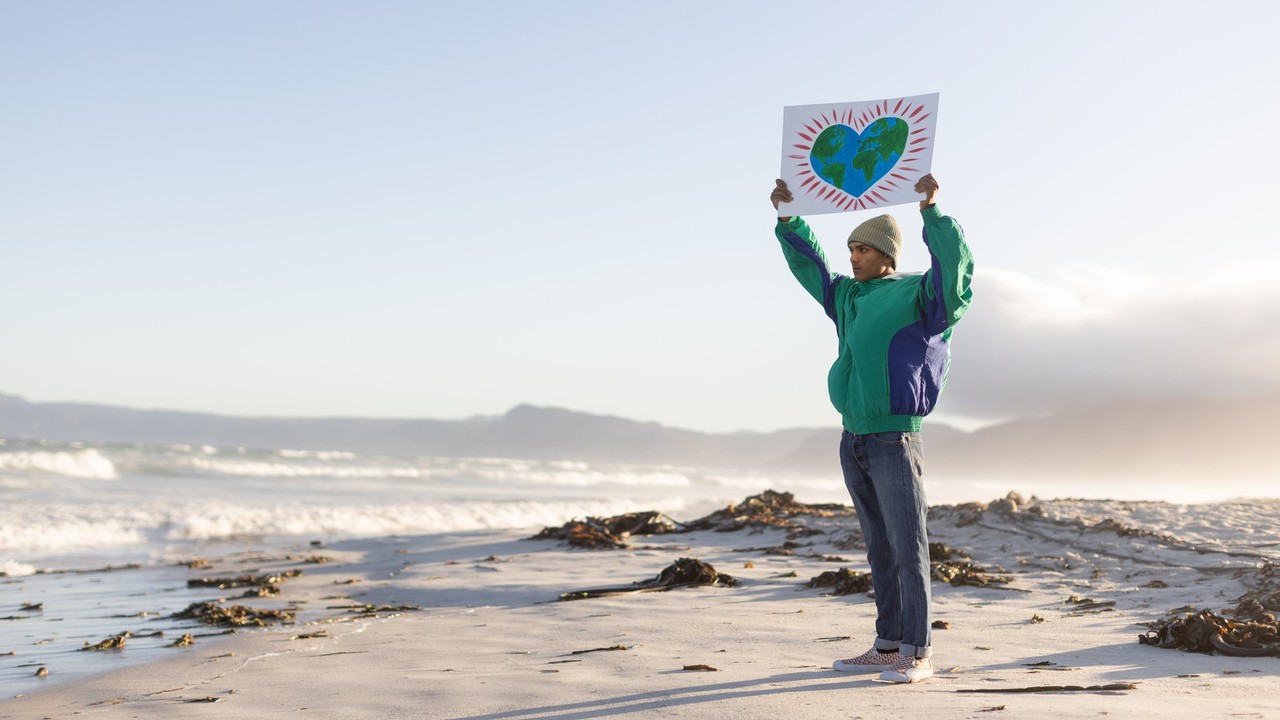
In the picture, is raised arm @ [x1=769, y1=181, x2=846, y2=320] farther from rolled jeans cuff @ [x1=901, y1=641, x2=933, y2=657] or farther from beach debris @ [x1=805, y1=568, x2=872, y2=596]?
beach debris @ [x1=805, y1=568, x2=872, y2=596]

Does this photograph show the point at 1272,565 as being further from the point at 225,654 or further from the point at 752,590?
the point at 225,654

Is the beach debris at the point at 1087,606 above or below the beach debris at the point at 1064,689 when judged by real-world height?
above

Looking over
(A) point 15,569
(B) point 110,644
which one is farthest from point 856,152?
(A) point 15,569

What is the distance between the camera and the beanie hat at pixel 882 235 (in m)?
3.52

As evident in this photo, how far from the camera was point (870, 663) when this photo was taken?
11.4 feet

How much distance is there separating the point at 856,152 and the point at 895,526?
145 centimetres

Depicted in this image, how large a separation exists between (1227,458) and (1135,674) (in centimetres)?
8230

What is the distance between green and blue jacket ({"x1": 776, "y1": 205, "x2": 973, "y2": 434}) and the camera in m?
3.14

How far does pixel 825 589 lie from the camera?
5.96 metres

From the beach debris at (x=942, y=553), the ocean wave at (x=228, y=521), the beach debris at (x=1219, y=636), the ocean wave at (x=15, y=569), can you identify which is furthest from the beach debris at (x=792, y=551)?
the ocean wave at (x=15, y=569)

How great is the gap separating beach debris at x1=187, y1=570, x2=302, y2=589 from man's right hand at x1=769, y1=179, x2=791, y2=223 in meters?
5.45

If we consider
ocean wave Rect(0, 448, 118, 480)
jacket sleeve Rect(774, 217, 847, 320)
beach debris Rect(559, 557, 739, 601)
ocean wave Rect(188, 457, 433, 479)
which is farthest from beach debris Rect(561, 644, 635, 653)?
ocean wave Rect(188, 457, 433, 479)

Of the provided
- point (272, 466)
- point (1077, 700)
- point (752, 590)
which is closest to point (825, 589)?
point (752, 590)

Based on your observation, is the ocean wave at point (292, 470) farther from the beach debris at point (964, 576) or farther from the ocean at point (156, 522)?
the beach debris at point (964, 576)
